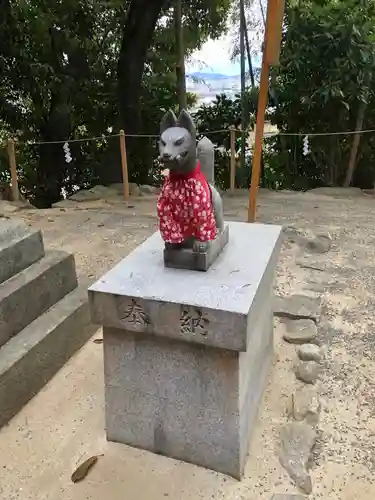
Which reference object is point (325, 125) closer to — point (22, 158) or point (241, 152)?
point (241, 152)

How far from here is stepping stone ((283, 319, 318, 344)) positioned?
2.65 meters

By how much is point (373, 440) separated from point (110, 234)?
3.01m

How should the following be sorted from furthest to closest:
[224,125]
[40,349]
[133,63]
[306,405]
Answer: [224,125] < [133,63] < [40,349] < [306,405]

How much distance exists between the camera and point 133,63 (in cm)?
648

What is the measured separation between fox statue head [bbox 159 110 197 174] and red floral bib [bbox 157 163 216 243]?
44 mm

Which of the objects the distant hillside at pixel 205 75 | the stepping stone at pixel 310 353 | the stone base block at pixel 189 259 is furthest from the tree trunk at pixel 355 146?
the stone base block at pixel 189 259

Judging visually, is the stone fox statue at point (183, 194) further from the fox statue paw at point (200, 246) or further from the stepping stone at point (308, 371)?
the stepping stone at point (308, 371)

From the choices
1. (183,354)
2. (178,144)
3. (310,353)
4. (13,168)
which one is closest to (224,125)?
(13,168)

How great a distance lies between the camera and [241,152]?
657cm

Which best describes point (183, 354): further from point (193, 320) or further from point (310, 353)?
point (310, 353)

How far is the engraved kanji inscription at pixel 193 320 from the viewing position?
1.61 meters

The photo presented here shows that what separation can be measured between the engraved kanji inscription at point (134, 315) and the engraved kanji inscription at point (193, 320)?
0.44 feet

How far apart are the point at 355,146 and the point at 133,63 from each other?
306 cm

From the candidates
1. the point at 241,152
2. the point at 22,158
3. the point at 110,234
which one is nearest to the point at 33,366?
the point at 110,234
